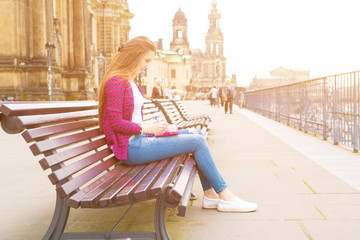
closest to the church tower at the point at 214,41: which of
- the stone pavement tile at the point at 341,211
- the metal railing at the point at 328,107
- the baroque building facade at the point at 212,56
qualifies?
the baroque building facade at the point at 212,56

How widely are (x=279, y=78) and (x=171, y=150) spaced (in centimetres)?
17077

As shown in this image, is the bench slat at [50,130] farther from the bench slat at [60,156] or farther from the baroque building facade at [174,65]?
the baroque building facade at [174,65]

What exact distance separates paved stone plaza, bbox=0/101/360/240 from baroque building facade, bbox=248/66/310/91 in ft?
523

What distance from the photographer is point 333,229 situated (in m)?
3.70

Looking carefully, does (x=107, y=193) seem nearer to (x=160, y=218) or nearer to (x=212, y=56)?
(x=160, y=218)

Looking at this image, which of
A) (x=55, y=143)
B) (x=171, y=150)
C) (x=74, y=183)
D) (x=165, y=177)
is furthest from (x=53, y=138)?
(x=171, y=150)

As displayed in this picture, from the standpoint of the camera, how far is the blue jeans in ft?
12.7

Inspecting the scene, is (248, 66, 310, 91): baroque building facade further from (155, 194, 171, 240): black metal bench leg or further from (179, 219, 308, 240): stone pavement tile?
(155, 194, 171, 240): black metal bench leg

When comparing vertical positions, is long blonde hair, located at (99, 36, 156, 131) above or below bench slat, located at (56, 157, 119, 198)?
above

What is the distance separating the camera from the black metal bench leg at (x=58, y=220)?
3125 millimetres

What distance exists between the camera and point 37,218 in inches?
163

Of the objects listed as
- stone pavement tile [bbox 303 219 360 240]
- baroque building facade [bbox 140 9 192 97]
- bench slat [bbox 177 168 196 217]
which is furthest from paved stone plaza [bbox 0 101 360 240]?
baroque building facade [bbox 140 9 192 97]

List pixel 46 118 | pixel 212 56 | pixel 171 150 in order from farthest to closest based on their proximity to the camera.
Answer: pixel 212 56 → pixel 171 150 → pixel 46 118

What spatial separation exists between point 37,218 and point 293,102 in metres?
12.0
